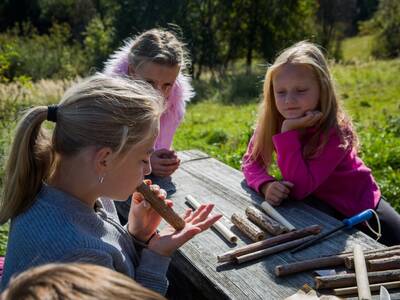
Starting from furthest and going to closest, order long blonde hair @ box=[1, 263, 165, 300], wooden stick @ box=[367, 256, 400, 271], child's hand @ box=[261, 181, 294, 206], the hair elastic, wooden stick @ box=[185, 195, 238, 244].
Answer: child's hand @ box=[261, 181, 294, 206] < wooden stick @ box=[185, 195, 238, 244] < the hair elastic < wooden stick @ box=[367, 256, 400, 271] < long blonde hair @ box=[1, 263, 165, 300]

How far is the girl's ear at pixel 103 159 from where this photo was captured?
202cm

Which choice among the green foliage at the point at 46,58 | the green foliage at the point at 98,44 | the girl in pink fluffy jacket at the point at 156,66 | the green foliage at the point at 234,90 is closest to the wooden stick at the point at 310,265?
the girl in pink fluffy jacket at the point at 156,66

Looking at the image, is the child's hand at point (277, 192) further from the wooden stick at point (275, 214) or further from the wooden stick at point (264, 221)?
the wooden stick at point (264, 221)

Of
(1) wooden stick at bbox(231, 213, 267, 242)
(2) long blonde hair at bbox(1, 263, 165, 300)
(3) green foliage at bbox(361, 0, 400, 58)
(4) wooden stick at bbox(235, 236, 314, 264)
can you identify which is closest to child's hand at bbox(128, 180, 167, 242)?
(1) wooden stick at bbox(231, 213, 267, 242)

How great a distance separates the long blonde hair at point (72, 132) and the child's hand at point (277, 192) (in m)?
0.94

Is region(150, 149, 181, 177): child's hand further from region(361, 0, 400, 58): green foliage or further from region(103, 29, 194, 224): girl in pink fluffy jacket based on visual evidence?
region(361, 0, 400, 58): green foliage

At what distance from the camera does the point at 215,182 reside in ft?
10.4

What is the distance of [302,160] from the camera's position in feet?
9.62

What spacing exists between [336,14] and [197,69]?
15.3m

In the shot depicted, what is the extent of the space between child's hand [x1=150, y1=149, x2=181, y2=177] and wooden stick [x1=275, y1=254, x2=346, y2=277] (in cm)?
139

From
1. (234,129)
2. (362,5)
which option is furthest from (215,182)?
(362,5)

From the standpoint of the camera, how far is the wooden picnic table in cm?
195

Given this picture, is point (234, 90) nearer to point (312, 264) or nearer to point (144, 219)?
point (144, 219)

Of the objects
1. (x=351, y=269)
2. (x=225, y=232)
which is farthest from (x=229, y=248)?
(x=351, y=269)
